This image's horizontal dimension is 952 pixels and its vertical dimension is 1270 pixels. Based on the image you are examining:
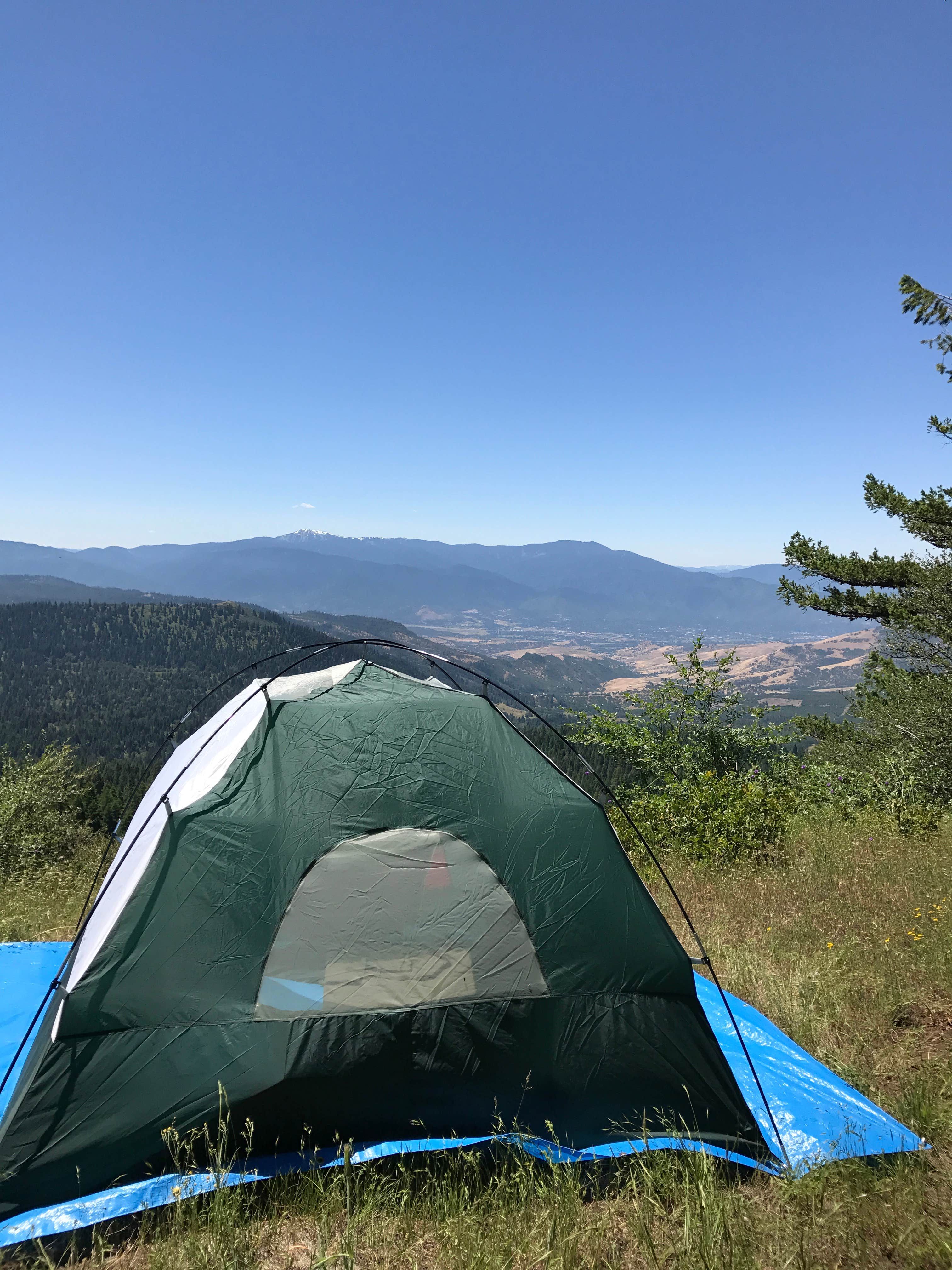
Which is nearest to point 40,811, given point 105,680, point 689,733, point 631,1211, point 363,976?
point 689,733

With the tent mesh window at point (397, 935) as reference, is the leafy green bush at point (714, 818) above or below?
below

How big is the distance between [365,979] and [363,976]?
0.07ft

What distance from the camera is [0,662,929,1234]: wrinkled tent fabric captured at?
3.18m

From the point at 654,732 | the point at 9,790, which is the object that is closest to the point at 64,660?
the point at 9,790

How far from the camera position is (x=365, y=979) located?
3516 mm

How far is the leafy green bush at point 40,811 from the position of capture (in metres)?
14.5

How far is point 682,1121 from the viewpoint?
343cm

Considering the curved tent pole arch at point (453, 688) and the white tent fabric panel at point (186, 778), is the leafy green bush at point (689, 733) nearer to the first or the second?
the curved tent pole arch at point (453, 688)

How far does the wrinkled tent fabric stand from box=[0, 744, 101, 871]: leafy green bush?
1028 cm

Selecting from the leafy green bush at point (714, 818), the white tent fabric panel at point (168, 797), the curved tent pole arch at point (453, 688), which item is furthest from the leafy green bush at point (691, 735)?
the white tent fabric panel at point (168, 797)

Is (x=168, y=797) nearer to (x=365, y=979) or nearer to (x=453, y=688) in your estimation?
(x=365, y=979)

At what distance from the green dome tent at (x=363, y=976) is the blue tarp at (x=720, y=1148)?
90 mm

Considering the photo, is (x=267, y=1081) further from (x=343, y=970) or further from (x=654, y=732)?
(x=654, y=732)

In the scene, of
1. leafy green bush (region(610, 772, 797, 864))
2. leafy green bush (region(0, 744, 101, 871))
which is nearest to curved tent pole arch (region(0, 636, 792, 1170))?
leafy green bush (region(610, 772, 797, 864))
